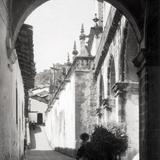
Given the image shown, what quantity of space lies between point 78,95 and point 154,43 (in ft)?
53.1

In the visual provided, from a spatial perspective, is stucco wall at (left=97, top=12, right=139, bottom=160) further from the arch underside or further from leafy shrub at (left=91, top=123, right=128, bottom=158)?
the arch underside

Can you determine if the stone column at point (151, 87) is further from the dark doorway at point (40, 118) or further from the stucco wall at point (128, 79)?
the dark doorway at point (40, 118)

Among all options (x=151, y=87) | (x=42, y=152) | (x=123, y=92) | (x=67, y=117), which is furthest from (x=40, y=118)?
(x=151, y=87)

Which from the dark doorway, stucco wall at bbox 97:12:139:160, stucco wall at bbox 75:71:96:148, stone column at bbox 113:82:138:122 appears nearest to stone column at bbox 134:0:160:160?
stucco wall at bbox 97:12:139:160

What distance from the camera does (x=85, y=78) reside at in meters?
26.0

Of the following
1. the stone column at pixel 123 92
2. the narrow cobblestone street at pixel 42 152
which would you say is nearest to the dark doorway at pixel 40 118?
the narrow cobblestone street at pixel 42 152

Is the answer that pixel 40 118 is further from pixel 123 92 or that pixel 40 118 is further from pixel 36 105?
pixel 123 92

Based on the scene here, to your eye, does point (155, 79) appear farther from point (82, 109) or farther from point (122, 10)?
point (82, 109)

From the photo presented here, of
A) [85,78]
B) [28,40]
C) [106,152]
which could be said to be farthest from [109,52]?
[106,152]

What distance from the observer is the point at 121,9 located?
11.1 m

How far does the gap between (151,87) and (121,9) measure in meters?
2.27

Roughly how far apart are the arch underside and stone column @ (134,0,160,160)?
55 centimetres

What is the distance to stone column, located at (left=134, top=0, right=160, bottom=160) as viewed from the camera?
9562mm

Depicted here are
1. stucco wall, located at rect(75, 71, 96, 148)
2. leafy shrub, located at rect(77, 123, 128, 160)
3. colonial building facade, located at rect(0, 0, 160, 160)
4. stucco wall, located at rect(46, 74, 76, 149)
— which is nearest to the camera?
colonial building facade, located at rect(0, 0, 160, 160)
